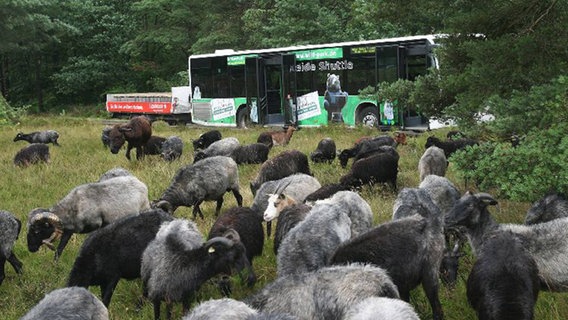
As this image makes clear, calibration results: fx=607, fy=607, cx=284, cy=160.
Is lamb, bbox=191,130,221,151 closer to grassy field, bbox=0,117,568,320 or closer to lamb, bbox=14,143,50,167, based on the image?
grassy field, bbox=0,117,568,320

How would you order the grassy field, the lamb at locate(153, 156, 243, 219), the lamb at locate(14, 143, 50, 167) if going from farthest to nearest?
1. the lamb at locate(14, 143, 50, 167)
2. the lamb at locate(153, 156, 243, 219)
3. the grassy field

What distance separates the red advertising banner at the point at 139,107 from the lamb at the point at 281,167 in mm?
21013

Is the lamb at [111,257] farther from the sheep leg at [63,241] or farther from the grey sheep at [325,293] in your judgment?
the grey sheep at [325,293]

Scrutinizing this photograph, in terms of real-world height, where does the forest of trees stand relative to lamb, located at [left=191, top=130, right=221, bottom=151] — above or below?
above

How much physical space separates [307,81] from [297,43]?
34.8 feet

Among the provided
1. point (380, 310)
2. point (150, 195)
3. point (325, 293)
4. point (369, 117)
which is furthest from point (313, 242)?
point (369, 117)

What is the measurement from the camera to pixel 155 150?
18625 mm

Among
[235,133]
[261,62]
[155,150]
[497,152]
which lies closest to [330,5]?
[261,62]

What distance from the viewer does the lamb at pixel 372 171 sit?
12289mm

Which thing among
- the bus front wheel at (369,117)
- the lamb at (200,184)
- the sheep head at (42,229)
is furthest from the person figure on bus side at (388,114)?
the sheep head at (42,229)

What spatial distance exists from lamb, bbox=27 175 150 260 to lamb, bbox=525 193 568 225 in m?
6.00

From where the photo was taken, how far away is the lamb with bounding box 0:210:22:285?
816 cm

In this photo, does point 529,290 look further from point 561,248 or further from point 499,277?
point 561,248

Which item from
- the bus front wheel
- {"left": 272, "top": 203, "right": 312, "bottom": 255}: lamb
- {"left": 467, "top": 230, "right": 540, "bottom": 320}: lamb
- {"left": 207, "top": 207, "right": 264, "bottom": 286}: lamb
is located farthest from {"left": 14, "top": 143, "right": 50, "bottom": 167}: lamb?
{"left": 467, "top": 230, "right": 540, "bottom": 320}: lamb
